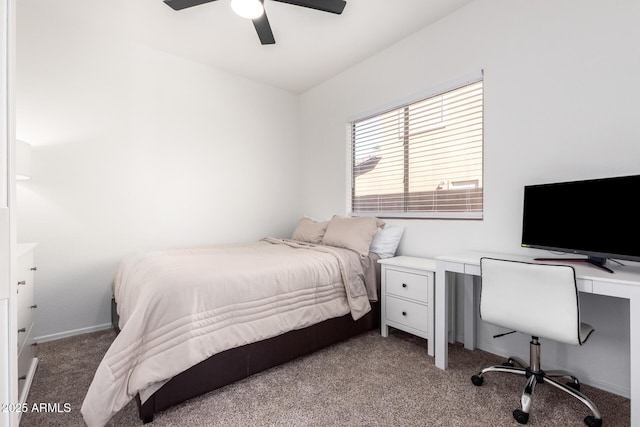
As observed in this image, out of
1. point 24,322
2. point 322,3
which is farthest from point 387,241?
point 24,322

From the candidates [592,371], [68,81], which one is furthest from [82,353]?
[592,371]

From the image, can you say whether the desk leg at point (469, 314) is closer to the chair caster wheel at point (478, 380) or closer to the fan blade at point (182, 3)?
the chair caster wheel at point (478, 380)

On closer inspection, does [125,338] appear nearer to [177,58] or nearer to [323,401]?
[323,401]

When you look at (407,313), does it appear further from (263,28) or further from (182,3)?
(182,3)

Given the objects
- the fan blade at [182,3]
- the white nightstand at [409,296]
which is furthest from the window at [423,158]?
the fan blade at [182,3]

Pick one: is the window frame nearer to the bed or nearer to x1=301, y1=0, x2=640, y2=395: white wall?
x1=301, y1=0, x2=640, y2=395: white wall

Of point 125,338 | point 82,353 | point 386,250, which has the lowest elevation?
point 82,353

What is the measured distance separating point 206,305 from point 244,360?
457 mm

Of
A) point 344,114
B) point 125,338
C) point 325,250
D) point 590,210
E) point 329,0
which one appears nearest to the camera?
point 125,338

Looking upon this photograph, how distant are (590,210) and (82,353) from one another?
11.6 ft

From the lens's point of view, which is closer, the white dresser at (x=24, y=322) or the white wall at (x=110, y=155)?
the white dresser at (x=24, y=322)

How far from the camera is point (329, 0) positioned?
2.04 metres

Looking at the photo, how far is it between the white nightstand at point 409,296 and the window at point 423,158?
59 cm

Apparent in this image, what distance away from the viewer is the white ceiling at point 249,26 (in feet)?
8.15
